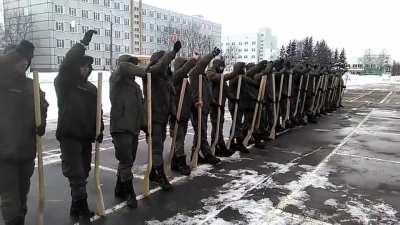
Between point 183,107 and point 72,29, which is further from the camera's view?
point 72,29

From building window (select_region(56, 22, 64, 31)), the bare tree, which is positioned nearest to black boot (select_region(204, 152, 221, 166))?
the bare tree

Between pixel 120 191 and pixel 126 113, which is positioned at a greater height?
pixel 126 113

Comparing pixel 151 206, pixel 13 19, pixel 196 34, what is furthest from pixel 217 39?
pixel 151 206

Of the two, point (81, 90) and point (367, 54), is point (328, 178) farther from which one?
point (367, 54)

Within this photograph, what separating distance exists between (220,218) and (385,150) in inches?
238

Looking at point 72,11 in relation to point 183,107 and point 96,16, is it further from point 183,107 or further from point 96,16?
point 183,107

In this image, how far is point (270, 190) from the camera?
6.00m

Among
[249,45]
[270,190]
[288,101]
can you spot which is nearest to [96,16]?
[249,45]

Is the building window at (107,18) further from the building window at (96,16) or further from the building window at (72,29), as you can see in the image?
the building window at (72,29)

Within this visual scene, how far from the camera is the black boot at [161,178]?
5.93m

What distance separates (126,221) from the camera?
15.6 feet

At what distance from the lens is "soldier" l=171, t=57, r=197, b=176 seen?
21.9 ft

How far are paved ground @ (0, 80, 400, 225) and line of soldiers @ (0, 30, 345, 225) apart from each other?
372mm

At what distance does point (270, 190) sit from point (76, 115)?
2.96 m
